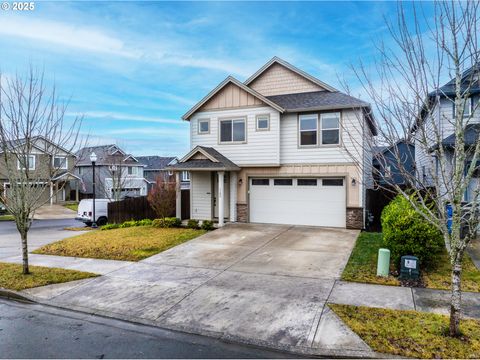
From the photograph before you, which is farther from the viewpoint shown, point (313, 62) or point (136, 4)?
point (313, 62)

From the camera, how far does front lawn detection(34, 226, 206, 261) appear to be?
10445mm

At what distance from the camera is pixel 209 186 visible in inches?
644

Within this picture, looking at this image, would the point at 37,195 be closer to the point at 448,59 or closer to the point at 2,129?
the point at 2,129

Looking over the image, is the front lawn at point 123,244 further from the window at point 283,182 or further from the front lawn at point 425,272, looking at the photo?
the front lawn at point 425,272

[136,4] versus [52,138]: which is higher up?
[136,4]

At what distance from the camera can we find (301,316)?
18.6 ft

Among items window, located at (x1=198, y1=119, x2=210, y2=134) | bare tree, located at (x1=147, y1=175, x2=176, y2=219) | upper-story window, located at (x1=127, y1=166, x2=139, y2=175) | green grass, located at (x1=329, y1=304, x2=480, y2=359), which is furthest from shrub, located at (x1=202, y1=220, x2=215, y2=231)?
upper-story window, located at (x1=127, y1=166, x2=139, y2=175)

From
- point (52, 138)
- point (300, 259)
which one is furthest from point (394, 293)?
point (52, 138)

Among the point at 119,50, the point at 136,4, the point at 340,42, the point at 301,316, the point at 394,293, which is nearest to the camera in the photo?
the point at 301,316

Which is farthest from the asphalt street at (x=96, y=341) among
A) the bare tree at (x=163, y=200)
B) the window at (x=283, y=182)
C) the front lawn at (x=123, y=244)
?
the window at (x=283, y=182)

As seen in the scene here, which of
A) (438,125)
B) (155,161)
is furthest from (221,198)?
(155,161)

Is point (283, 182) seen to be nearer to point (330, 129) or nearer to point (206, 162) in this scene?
point (330, 129)

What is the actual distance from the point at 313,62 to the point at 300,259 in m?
6.97

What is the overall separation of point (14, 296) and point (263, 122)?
37.2 ft
